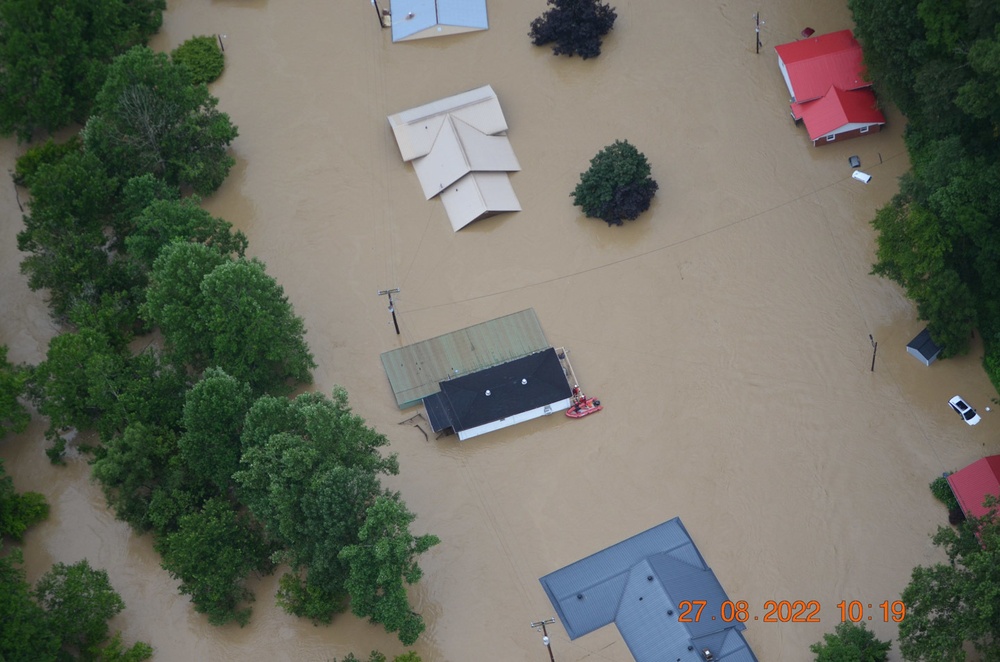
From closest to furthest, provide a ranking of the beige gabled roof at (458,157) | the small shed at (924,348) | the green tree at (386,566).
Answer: the green tree at (386,566) < the small shed at (924,348) < the beige gabled roof at (458,157)

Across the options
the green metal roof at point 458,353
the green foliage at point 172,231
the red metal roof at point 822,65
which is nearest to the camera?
the green metal roof at point 458,353

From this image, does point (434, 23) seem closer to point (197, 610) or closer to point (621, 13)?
point (621, 13)

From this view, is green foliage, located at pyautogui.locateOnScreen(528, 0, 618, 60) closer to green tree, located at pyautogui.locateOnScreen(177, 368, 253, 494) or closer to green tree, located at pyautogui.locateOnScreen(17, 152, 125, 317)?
green tree, located at pyautogui.locateOnScreen(17, 152, 125, 317)

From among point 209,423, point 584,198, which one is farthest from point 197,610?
point 584,198

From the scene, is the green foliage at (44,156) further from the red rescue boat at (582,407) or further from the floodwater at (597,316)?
the red rescue boat at (582,407)

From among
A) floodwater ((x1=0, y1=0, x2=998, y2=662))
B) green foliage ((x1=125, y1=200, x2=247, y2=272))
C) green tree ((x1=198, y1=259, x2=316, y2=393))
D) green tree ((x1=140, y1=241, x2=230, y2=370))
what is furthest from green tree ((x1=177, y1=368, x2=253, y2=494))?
green foliage ((x1=125, y1=200, x2=247, y2=272))

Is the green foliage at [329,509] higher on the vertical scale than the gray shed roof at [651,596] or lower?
higher

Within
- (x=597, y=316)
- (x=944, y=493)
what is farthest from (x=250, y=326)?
(x=944, y=493)
